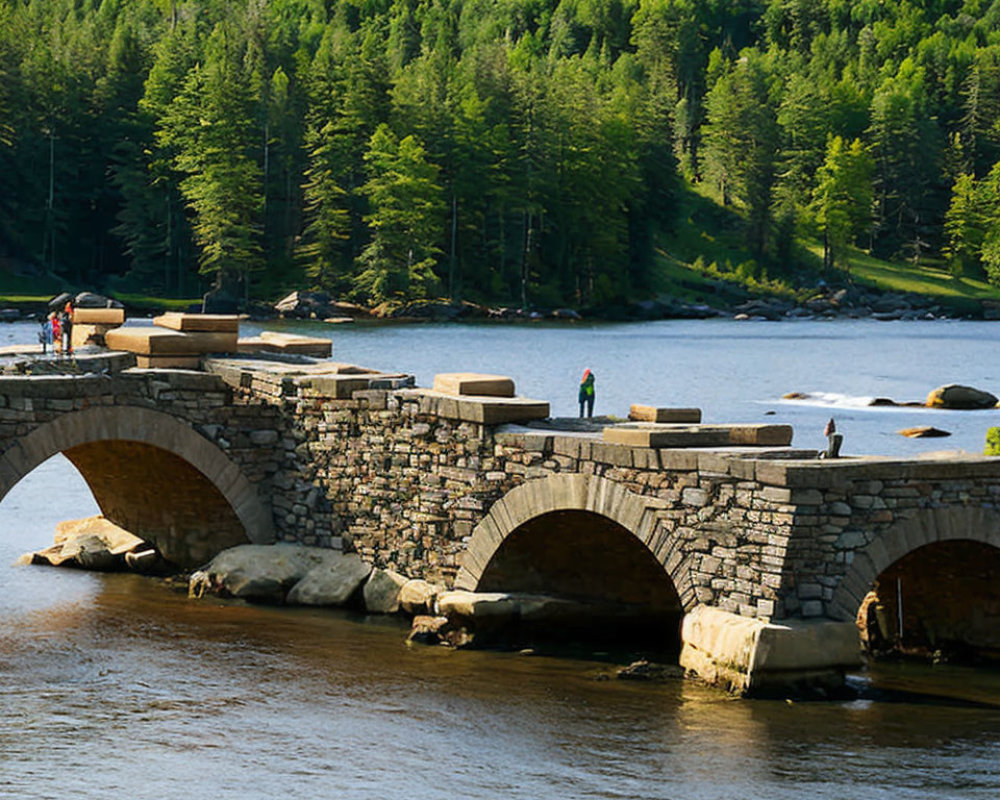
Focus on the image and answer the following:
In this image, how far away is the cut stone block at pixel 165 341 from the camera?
85.2ft

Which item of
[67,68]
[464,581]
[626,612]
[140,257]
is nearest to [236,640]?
[464,581]

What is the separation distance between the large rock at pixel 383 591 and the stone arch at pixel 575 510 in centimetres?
122

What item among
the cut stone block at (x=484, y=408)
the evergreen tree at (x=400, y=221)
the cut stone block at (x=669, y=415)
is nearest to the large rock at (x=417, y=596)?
the cut stone block at (x=484, y=408)

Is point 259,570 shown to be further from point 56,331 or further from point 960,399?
point 960,399

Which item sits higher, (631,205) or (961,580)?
(631,205)

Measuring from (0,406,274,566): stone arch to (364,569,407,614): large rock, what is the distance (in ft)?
7.53

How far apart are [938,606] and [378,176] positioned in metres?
78.7

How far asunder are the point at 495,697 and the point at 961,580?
612cm

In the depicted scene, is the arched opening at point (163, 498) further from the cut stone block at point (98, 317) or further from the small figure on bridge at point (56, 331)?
the small figure on bridge at point (56, 331)

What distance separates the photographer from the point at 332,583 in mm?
24703

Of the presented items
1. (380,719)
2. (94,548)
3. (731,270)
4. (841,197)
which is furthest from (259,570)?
(841,197)

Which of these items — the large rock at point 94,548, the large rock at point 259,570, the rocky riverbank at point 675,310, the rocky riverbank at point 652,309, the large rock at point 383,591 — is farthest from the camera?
the rocky riverbank at point 675,310

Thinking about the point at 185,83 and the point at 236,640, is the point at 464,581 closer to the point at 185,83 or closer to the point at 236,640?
the point at 236,640

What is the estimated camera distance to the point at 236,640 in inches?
902
